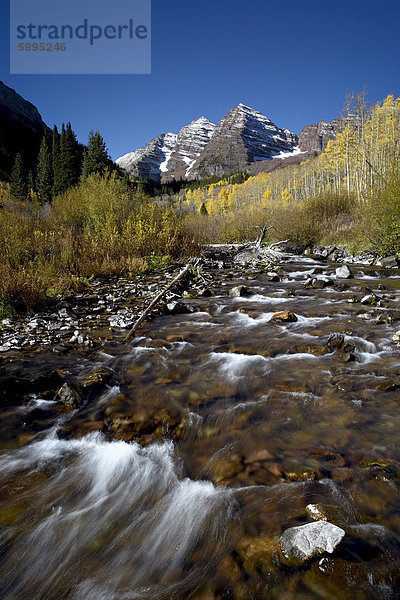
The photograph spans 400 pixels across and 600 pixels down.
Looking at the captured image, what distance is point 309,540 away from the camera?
1497mm

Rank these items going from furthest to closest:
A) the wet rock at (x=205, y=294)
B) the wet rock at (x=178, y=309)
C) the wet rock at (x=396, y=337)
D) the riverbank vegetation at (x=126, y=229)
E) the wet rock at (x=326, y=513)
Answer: the wet rock at (x=205, y=294) → the riverbank vegetation at (x=126, y=229) → the wet rock at (x=178, y=309) → the wet rock at (x=396, y=337) → the wet rock at (x=326, y=513)

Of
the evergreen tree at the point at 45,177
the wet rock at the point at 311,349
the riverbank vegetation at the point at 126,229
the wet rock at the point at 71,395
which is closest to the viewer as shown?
the wet rock at the point at 71,395

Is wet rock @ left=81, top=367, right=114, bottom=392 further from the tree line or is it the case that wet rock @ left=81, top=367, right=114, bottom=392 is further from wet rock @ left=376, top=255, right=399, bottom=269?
the tree line

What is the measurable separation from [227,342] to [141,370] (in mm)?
1498

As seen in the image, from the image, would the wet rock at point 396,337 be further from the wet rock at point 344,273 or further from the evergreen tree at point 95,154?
the evergreen tree at point 95,154

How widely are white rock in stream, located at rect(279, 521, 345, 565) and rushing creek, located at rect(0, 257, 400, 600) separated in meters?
0.05

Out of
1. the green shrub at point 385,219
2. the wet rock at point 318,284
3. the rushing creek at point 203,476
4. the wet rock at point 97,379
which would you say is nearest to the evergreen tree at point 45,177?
the green shrub at point 385,219

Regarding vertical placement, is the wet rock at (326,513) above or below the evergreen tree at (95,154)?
below

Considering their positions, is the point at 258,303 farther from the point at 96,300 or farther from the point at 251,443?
the point at 251,443

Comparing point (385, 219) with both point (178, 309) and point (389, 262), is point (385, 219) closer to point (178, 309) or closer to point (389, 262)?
point (389, 262)

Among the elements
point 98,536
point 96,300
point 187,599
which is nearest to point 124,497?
point 98,536

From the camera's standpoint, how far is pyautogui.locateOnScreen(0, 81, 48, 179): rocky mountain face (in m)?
65.3

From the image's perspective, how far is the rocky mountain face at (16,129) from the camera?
6531 centimetres

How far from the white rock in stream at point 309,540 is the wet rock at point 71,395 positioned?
7.26 ft
